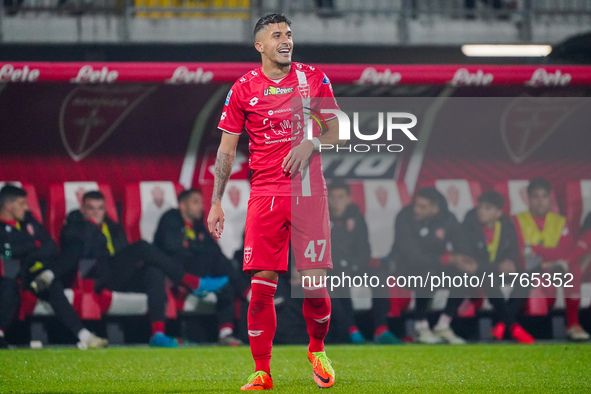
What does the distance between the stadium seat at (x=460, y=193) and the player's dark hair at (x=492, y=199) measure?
0.18ft

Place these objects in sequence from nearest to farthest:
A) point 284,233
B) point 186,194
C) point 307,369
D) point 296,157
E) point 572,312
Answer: point 296,157 → point 284,233 → point 307,369 → point 572,312 → point 186,194

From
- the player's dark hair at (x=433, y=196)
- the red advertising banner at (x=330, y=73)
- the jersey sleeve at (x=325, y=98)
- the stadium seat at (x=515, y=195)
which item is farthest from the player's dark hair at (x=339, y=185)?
the jersey sleeve at (x=325, y=98)

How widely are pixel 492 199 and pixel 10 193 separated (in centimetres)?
435

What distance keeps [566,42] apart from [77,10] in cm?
513

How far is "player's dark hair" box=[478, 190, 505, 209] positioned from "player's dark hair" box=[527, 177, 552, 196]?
0.27 meters

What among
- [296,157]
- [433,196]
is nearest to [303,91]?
[296,157]

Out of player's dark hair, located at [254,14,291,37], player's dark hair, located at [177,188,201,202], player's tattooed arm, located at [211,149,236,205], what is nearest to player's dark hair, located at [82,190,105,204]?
player's dark hair, located at [177,188,201,202]

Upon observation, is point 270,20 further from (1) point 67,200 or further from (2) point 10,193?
(1) point 67,200

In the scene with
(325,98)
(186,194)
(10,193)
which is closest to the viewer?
(325,98)

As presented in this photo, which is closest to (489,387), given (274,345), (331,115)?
(331,115)

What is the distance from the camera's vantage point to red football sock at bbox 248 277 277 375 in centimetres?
454

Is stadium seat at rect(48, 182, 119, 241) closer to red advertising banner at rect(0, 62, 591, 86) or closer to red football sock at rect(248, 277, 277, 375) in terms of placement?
red advertising banner at rect(0, 62, 591, 86)

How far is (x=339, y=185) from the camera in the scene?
7980 mm

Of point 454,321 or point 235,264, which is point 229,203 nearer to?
point 235,264
